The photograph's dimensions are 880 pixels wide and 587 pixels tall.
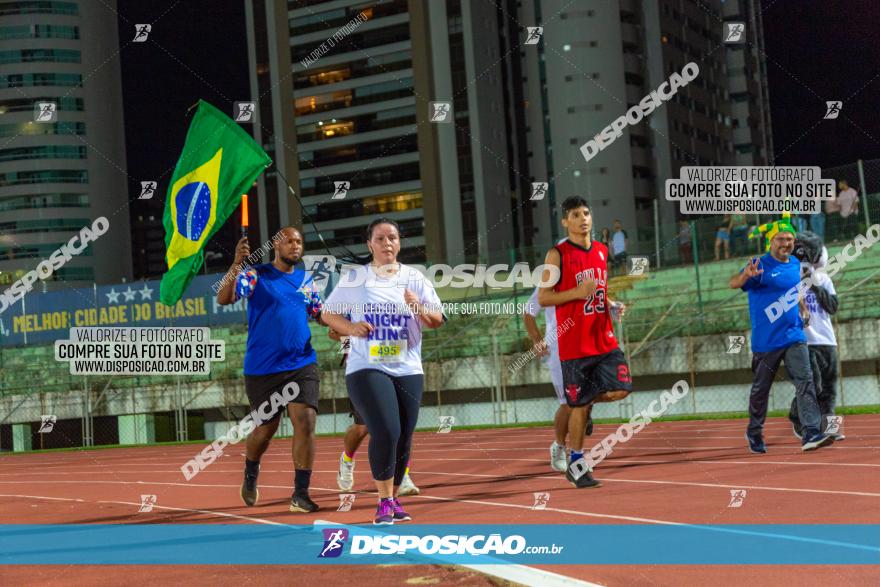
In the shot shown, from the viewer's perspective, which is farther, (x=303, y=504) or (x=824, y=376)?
(x=824, y=376)

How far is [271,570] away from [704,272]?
20056 mm

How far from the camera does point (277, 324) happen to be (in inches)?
350

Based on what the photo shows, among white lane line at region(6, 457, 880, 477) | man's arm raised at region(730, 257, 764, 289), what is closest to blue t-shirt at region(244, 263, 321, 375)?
white lane line at region(6, 457, 880, 477)

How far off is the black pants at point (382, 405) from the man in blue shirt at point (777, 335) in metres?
4.45

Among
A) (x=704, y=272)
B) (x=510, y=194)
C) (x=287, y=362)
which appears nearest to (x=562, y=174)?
(x=510, y=194)

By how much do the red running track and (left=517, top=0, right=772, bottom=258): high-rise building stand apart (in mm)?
73799

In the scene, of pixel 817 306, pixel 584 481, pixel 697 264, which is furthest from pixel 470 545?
pixel 697 264

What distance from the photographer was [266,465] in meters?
15.6

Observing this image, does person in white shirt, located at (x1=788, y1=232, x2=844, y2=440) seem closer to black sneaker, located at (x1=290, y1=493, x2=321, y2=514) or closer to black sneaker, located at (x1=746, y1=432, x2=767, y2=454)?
black sneaker, located at (x1=746, y1=432, x2=767, y2=454)

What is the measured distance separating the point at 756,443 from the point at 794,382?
2.35ft

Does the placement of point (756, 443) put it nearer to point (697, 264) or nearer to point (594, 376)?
point (594, 376)

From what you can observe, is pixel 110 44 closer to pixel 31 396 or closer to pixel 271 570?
pixel 31 396

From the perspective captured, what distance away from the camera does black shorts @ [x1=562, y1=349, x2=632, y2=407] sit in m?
8.91

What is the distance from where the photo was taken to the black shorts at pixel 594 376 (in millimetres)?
8906
